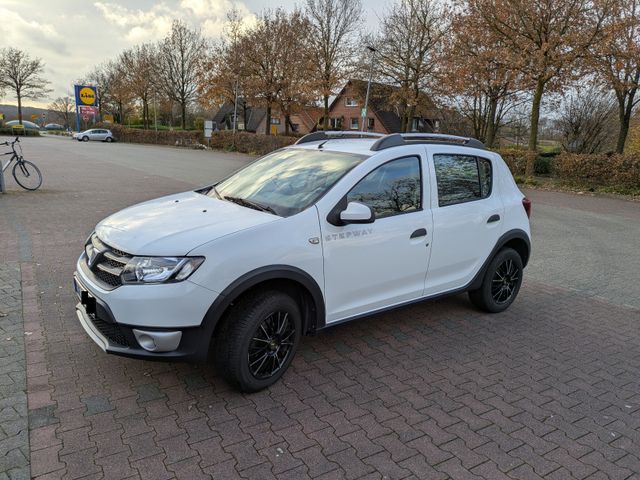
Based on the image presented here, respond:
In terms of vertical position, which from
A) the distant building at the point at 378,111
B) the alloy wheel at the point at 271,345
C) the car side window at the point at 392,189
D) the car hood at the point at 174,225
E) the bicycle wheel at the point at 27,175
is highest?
the distant building at the point at 378,111

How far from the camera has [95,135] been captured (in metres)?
49.0

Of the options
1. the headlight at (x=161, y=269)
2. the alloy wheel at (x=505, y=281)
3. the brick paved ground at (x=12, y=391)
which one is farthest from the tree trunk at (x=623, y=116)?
the brick paved ground at (x=12, y=391)

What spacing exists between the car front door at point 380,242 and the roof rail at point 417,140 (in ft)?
0.43

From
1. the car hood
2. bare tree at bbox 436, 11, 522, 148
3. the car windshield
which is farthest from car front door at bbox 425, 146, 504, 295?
bare tree at bbox 436, 11, 522, 148

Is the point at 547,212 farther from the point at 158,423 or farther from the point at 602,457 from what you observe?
the point at 158,423

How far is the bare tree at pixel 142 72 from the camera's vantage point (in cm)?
5022

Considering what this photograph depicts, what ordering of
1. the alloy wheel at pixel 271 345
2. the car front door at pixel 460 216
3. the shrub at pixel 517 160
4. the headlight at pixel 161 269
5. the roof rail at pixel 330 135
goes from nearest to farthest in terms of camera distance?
the headlight at pixel 161 269 → the alloy wheel at pixel 271 345 → the car front door at pixel 460 216 → the roof rail at pixel 330 135 → the shrub at pixel 517 160

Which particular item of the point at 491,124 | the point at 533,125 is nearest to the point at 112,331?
the point at 533,125

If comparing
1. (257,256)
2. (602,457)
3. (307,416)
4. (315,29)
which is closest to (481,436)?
(602,457)

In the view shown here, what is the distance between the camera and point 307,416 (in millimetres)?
3113

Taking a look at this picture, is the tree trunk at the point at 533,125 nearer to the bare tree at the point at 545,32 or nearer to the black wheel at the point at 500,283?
the bare tree at the point at 545,32

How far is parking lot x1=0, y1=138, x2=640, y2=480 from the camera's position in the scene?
8.82 ft

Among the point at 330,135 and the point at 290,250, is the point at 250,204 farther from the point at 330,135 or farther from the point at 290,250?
the point at 330,135

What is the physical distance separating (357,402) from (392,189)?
1.67 meters
